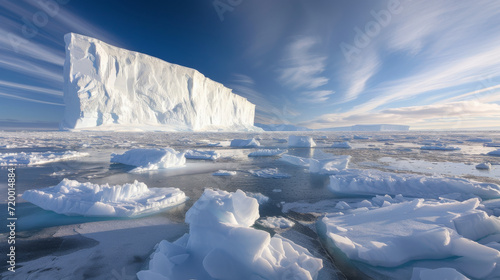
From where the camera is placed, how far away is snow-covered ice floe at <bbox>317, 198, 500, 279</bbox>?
2641mm

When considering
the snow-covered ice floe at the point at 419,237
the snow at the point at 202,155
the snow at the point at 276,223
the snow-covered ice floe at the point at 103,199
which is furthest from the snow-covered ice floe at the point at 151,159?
the snow-covered ice floe at the point at 419,237

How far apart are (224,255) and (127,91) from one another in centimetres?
4493

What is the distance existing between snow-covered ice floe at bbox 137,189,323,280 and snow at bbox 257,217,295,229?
96 cm

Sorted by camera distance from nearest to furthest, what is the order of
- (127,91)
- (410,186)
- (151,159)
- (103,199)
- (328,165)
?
1. (103,199)
2. (410,186)
3. (328,165)
4. (151,159)
5. (127,91)

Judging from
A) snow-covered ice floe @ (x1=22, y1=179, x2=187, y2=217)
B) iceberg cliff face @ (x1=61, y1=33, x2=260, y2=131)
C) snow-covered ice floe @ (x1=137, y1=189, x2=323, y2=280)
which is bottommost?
snow-covered ice floe @ (x1=22, y1=179, x2=187, y2=217)

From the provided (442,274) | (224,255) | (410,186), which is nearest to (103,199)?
(224,255)

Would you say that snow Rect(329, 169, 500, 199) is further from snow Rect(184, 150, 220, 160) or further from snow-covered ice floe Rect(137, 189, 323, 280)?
snow Rect(184, 150, 220, 160)

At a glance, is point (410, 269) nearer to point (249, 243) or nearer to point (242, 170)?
point (249, 243)

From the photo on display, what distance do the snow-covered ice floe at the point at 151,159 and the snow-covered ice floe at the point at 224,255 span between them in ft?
24.4

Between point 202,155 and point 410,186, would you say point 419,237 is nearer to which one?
point 410,186

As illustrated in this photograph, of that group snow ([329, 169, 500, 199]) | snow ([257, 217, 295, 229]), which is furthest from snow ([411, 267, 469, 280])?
snow ([329, 169, 500, 199])

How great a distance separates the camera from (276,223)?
13.5ft

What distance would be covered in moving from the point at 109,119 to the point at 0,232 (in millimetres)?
40487

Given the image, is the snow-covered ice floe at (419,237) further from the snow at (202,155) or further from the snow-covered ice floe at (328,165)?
the snow at (202,155)
